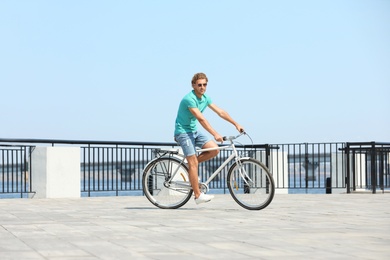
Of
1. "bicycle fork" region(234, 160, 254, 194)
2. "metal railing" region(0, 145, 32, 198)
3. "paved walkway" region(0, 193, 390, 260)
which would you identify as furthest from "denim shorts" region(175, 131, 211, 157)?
"metal railing" region(0, 145, 32, 198)

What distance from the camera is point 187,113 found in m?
9.26

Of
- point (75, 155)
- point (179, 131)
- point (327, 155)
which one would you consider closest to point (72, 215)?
point (179, 131)

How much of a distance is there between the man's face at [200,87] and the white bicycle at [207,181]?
0.70 m

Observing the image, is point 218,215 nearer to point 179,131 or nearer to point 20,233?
point 179,131

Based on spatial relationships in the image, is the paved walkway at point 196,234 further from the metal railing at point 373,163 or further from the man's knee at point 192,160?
the metal railing at point 373,163

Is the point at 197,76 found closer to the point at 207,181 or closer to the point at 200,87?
the point at 200,87

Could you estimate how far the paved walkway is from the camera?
506cm

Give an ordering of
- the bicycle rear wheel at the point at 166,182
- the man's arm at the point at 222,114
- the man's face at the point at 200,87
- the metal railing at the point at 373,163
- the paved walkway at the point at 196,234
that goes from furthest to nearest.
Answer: the metal railing at the point at 373,163 → the bicycle rear wheel at the point at 166,182 → the man's arm at the point at 222,114 → the man's face at the point at 200,87 → the paved walkway at the point at 196,234

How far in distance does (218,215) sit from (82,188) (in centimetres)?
696

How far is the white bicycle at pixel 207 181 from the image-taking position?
29.9 feet

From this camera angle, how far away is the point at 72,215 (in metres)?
8.70

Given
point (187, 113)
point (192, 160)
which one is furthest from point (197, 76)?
point (192, 160)

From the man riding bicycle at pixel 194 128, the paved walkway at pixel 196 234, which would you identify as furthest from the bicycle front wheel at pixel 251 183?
the man riding bicycle at pixel 194 128

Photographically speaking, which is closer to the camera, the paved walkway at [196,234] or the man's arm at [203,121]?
the paved walkway at [196,234]
